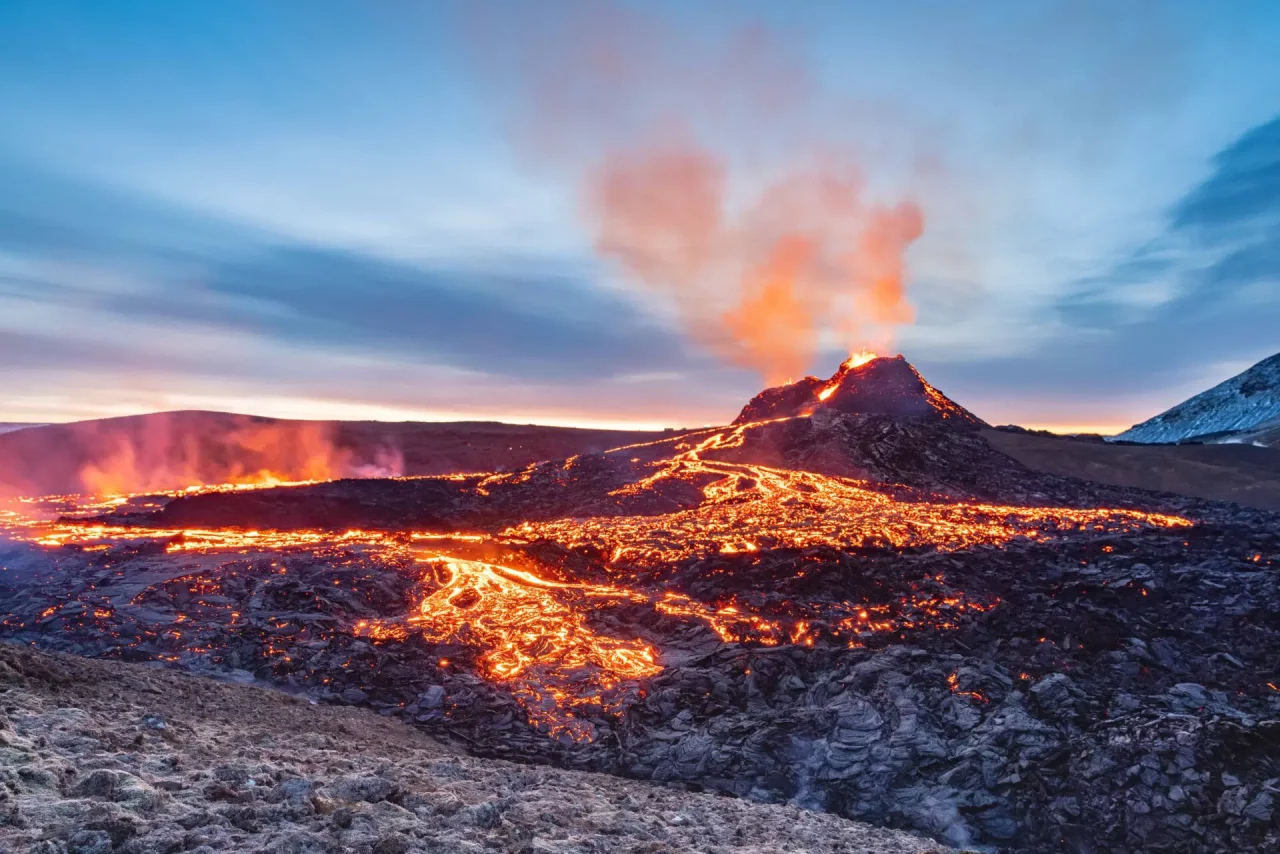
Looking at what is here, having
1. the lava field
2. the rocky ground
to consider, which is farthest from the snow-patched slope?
the rocky ground

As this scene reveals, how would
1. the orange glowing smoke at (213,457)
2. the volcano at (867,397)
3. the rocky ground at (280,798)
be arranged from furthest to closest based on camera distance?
the orange glowing smoke at (213,457) → the volcano at (867,397) → the rocky ground at (280,798)

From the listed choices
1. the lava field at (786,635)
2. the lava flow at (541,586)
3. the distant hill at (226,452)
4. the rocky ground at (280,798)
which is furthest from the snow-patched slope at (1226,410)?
the rocky ground at (280,798)

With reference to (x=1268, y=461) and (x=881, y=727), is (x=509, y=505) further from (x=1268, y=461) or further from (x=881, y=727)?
(x=1268, y=461)

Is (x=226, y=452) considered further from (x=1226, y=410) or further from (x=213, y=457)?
(x=1226, y=410)

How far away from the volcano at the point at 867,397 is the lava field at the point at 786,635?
25263mm

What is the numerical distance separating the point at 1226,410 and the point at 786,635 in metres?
89.0

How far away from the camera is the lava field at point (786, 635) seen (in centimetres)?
988

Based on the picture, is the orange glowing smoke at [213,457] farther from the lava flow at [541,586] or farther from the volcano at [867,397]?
the volcano at [867,397]

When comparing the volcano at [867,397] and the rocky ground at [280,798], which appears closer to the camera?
the rocky ground at [280,798]

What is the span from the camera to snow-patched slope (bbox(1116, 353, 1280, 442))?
76.4 meters

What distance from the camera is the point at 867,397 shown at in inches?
2405

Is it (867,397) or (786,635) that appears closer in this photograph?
(786,635)

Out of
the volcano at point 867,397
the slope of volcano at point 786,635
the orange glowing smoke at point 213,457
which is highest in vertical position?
the volcano at point 867,397

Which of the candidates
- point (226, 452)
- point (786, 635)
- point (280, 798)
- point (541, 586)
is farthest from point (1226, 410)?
point (226, 452)
